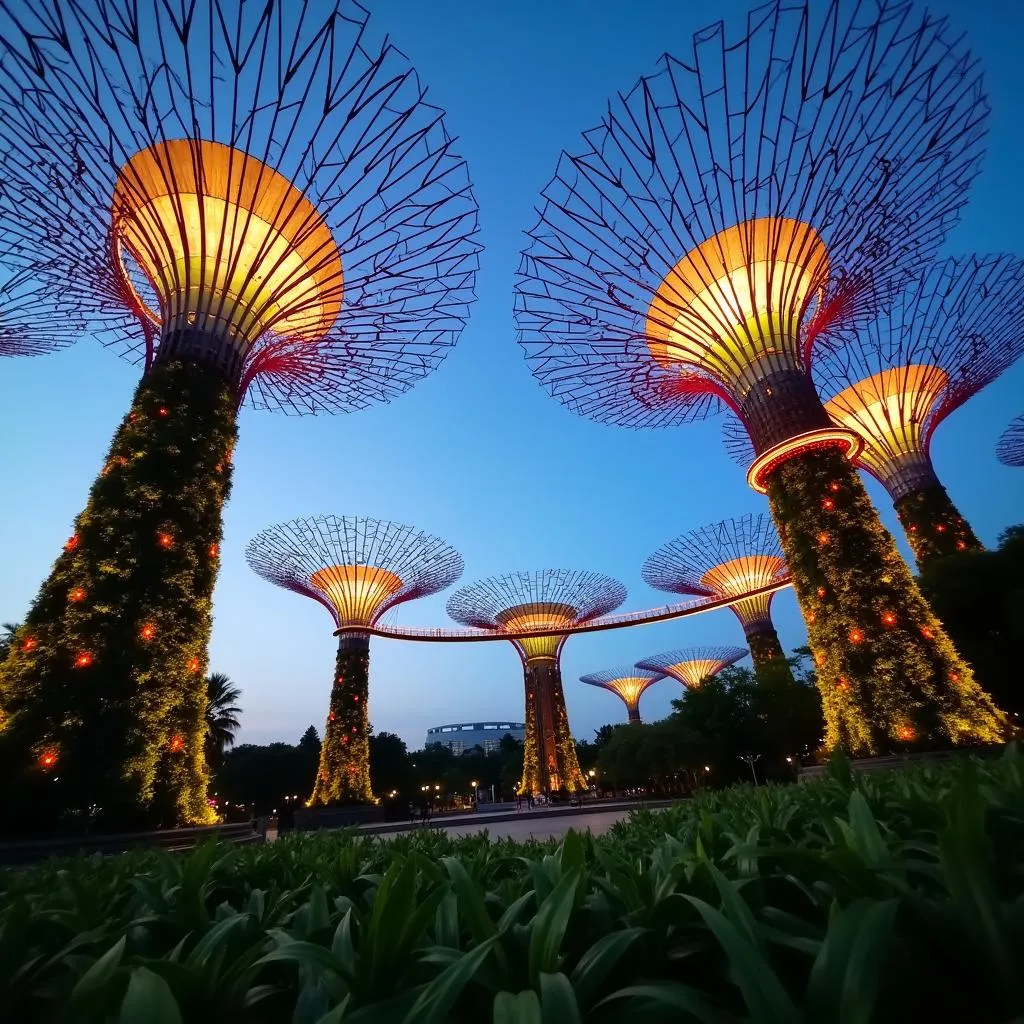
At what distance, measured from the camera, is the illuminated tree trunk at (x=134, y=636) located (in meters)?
9.27

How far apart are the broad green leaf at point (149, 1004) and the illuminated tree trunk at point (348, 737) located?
2806 cm

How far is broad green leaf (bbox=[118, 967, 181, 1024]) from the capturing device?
0.82 metres

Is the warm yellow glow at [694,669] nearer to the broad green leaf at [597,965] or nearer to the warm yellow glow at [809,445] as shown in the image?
the warm yellow glow at [809,445]

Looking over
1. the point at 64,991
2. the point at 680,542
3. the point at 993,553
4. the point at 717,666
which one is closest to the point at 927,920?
the point at 64,991

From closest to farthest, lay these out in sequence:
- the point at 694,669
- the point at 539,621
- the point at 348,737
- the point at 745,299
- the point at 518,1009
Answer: the point at 518,1009 < the point at 745,299 < the point at 348,737 < the point at 539,621 < the point at 694,669

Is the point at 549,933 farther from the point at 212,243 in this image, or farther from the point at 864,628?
the point at 212,243

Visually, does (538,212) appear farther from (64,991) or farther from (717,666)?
(717,666)

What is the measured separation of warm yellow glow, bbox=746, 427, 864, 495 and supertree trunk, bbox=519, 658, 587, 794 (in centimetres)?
2703

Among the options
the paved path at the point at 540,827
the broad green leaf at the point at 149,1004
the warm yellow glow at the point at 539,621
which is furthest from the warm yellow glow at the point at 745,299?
the warm yellow glow at the point at 539,621

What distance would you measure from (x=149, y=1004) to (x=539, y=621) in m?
38.9

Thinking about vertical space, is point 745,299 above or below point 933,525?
above

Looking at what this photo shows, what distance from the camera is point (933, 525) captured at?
22.8m

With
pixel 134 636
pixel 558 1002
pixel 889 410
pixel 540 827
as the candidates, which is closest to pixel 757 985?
pixel 558 1002

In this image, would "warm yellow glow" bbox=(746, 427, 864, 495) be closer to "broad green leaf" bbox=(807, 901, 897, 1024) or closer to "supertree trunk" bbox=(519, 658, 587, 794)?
"broad green leaf" bbox=(807, 901, 897, 1024)
